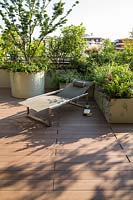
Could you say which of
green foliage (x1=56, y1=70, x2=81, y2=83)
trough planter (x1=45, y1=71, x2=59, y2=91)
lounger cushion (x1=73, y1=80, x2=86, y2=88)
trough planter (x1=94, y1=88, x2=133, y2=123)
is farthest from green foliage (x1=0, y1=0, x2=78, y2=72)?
trough planter (x1=94, y1=88, x2=133, y2=123)

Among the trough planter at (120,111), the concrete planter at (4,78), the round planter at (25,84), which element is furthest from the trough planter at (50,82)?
the trough planter at (120,111)

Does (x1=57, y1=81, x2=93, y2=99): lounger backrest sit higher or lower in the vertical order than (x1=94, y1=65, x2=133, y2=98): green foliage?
lower

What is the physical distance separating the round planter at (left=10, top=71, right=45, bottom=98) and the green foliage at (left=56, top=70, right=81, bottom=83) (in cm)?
48

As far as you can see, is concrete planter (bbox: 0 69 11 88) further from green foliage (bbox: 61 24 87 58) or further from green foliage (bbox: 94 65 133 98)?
green foliage (bbox: 94 65 133 98)

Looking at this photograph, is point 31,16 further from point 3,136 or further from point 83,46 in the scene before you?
point 3,136

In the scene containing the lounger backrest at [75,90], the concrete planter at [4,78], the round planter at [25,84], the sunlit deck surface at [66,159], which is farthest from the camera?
the concrete planter at [4,78]

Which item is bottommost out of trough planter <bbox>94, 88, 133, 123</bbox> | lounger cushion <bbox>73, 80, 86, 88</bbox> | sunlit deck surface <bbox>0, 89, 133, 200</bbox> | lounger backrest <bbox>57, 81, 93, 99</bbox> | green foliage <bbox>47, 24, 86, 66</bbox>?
sunlit deck surface <bbox>0, 89, 133, 200</bbox>

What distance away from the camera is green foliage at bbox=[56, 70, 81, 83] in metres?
5.95

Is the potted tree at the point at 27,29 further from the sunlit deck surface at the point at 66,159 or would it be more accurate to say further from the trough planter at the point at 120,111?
the trough planter at the point at 120,111

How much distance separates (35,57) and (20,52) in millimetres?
382

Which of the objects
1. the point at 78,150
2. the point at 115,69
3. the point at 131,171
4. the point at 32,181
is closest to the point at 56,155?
the point at 78,150

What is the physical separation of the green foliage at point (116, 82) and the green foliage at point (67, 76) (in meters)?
0.95

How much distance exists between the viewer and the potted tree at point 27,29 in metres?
5.75

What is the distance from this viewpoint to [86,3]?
6457mm
